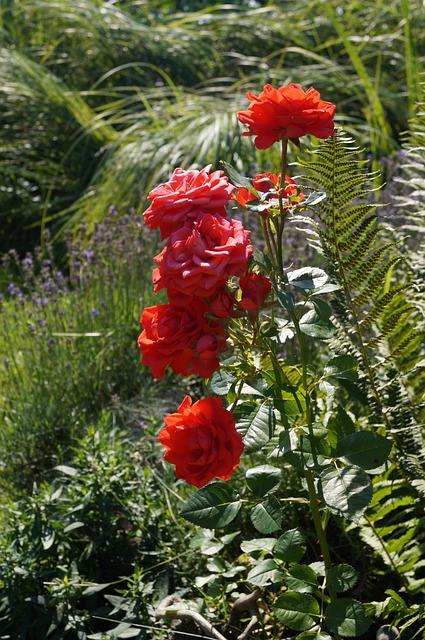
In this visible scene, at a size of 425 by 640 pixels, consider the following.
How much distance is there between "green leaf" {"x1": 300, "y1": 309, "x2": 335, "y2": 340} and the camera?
149 cm

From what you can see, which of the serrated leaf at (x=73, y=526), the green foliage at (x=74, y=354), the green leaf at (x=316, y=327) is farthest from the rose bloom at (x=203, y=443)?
the green foliage at (x=74, y=354)

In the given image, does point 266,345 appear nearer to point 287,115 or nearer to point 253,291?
point 253,291

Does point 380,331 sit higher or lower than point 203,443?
lower

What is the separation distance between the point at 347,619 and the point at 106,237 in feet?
9.34

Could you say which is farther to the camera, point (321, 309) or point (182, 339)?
point (321, 309)

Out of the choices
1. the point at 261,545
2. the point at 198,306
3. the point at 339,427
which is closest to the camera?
the point at 198,306

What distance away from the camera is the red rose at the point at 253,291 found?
4.60 ft

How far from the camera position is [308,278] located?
1461 millimetres

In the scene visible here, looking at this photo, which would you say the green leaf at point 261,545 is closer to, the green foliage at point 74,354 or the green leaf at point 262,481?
the green leaf at point 262,481

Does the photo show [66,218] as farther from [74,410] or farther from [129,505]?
[129,505]

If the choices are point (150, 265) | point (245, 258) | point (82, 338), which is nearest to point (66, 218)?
point (150, 265)

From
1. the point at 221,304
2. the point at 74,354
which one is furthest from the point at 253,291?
the point at 74,354

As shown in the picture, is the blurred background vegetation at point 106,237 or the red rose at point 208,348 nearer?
the red rose at point 208,348

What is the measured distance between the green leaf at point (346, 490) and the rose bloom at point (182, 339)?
0.29m
